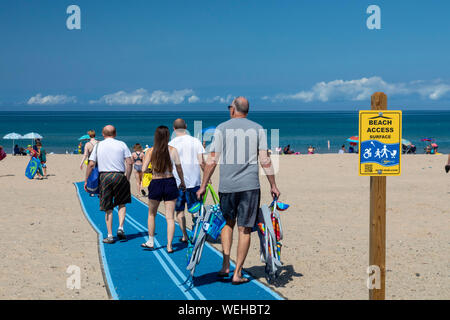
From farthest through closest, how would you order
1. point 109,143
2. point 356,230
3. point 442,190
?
point 442,190
point 356,230
point 109,143

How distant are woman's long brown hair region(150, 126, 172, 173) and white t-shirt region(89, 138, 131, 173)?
62 centimetres

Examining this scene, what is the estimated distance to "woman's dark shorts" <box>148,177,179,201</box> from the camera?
25.2 feet

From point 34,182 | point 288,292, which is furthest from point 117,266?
point 34,182

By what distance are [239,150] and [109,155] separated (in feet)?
9.13

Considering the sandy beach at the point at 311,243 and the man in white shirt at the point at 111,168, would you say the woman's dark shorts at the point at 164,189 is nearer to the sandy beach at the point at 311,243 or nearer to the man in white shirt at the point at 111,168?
the man in white shirt at the point at 111,168

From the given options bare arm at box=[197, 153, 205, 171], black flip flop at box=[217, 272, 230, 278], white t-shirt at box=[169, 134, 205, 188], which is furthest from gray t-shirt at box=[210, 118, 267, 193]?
white t-shirt at box=[169, 134, 205, 188]

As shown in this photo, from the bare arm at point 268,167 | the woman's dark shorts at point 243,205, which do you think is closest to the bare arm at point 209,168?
the woman's dark shorts at point 243,205

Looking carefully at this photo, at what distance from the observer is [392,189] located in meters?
15.4

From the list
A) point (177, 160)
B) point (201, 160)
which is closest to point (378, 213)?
point (201, 160)

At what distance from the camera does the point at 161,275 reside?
259 inches

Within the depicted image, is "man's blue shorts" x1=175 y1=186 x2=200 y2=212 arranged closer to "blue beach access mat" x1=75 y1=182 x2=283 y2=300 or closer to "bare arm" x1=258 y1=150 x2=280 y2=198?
"blue beach access mat" x1=75 y1=182 x2=283 y2=300
